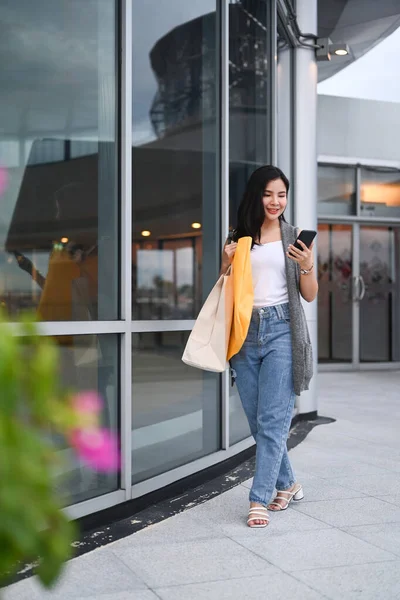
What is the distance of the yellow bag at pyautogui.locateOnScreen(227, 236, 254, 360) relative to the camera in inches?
128

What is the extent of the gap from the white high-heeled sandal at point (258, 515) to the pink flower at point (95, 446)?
2816mm

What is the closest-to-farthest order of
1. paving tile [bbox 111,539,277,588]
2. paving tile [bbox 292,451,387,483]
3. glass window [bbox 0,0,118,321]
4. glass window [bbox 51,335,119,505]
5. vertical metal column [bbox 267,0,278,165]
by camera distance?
paving tile [bbox 111,539,277,588] → glass window [bbox 0,0,118,321] → glass window [bbox 51,335,119,505] → paving tile [bbox 292,451,387,483] → vertical metal column [bbox 267,0,278,165]

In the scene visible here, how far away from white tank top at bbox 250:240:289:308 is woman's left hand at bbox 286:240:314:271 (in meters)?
0.10

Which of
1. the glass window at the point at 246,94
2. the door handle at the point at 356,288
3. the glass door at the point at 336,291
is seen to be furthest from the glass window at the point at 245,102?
the door handle at the point at 356,288

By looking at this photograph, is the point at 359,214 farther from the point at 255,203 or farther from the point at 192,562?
the point at 192,562

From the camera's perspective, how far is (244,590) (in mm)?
2471

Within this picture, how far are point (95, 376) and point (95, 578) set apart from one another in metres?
0.98

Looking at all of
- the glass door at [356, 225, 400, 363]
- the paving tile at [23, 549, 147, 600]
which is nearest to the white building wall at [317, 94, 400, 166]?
the glass door at [356, 225, 400, 363]

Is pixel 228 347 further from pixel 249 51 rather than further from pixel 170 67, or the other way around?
pixel 249 51

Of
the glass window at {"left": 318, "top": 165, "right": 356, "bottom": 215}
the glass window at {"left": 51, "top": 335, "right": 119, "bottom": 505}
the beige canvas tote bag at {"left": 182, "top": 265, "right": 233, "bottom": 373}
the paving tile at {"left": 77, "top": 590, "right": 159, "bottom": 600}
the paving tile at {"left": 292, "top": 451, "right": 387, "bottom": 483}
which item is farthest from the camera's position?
the glass window at {"left": 318, "top": 165, "right": 356, "bottom": 215}

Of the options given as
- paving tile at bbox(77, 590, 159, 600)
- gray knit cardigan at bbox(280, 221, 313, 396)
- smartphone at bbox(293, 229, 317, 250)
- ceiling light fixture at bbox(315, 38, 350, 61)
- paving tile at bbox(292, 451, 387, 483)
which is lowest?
paving tile at bbox(292, 451, 387, 483)

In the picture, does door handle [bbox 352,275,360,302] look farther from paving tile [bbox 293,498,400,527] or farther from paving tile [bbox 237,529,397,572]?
paving tile [bbox 237,529,397,572]

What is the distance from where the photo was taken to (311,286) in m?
3.36

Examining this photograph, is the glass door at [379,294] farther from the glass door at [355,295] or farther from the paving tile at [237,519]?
the paving tile at [237,519]
